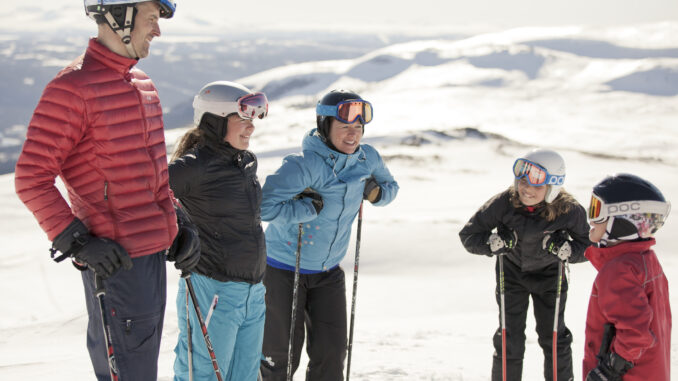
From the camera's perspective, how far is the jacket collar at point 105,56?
2357 mm

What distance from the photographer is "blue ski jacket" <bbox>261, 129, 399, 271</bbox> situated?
3.56 metres

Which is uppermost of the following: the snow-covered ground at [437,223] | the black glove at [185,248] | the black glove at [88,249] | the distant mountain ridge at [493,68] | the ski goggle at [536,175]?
the distant mountain ridge at [493,68]

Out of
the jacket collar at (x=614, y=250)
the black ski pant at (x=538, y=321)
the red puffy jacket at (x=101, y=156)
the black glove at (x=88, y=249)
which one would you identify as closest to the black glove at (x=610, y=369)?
the jacket collar at (x=614, y=250)

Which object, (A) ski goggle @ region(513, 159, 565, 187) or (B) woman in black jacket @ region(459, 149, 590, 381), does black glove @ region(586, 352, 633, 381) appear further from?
(A) ski goggle @ region(513, 159, 565, 187)

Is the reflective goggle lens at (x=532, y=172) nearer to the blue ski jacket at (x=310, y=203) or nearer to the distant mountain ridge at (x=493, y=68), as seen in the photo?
the blue ski jacket at (x=310, y=203)

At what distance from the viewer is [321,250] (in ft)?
12.3

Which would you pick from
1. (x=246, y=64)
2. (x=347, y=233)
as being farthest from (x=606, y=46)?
(x=246, y=64)

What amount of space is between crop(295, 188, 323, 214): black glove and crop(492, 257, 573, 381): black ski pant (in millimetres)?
1424

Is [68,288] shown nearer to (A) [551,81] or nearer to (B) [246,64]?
(A) [551,81]

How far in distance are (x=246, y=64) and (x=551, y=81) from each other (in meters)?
121

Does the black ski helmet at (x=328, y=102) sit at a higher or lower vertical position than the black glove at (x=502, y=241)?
higher

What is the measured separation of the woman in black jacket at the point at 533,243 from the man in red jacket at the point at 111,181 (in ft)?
7.33

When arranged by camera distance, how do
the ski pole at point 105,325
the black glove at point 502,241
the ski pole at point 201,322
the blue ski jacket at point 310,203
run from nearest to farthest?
the ski pole at point 105,325 < the ski pole at point 201,322 < the blue ski jacket at point 310,203 < the black glove at point 502,241

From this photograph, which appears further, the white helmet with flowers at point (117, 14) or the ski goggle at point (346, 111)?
the ski goggle at point (346, 111)
